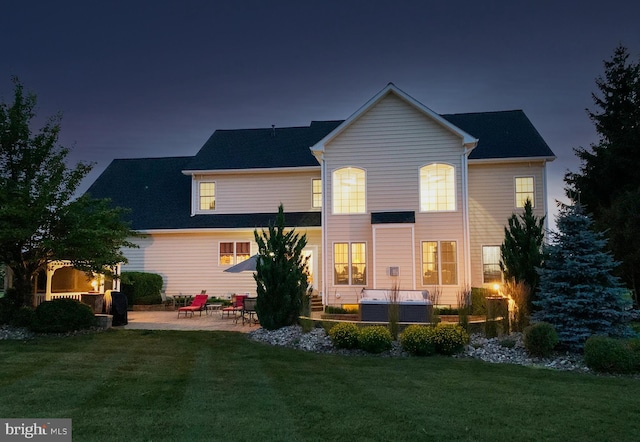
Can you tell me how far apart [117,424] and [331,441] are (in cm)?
270

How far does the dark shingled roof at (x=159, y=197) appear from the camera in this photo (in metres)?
22.1

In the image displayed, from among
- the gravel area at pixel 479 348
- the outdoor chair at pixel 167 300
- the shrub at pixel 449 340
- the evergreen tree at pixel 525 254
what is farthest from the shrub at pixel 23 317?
the evergreen tree at pixel 525 254

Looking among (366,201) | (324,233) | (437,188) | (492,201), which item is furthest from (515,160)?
(324,233)

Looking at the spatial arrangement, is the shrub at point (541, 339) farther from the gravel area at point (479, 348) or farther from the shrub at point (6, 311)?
the shrub at point (6, 311)

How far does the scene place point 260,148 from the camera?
24.3m

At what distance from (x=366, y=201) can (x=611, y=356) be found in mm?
11051

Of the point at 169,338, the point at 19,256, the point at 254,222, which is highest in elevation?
the point at 254,222

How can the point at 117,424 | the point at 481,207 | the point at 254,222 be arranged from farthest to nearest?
1. the point at 254,222
2. the point at 481,207
3. the point at 117,424

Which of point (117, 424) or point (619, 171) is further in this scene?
point (619, 171)

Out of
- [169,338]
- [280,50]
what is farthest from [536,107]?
[169,338]

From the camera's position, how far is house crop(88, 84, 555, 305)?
59.5 feet

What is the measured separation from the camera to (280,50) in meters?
20.4

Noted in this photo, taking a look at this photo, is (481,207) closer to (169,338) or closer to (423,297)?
(423,297)

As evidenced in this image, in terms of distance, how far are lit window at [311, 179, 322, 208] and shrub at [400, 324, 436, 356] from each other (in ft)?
39.6
